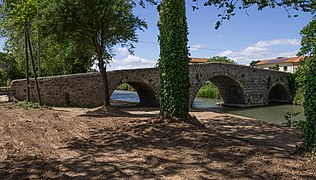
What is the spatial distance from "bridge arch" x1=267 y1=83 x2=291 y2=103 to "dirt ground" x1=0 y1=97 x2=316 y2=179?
74.8 ft

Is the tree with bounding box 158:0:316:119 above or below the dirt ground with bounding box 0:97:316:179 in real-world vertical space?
above

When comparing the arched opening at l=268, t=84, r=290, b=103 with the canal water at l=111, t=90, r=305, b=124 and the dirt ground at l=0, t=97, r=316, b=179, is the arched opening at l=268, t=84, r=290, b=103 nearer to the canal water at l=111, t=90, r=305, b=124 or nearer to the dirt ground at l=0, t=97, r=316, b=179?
the canal water at l=111, t=90, r=305, b=124

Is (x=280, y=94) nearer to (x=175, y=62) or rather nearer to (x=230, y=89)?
(x=230, y=89)

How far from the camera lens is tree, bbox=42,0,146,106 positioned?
997 cm

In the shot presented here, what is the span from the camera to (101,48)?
11.9 meters

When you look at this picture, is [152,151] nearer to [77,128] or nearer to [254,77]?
[77,128]

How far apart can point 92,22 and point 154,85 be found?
7.34 metres

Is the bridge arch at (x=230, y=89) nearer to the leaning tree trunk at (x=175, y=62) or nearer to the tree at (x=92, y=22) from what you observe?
the tree at (x=92, y=22)

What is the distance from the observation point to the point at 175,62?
6.83m

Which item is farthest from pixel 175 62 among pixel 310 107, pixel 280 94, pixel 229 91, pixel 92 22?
pixel 280 94

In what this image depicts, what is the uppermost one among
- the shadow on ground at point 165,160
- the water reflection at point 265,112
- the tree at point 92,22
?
the tree at point 92,22

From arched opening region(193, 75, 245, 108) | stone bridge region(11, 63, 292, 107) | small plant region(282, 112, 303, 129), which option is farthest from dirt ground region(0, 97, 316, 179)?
arched opening region(193, 75, 245, 108)

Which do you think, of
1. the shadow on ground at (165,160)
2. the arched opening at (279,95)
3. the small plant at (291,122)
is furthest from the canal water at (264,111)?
the shadow on ground at (165,160)

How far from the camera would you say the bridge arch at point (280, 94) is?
1078 inches
